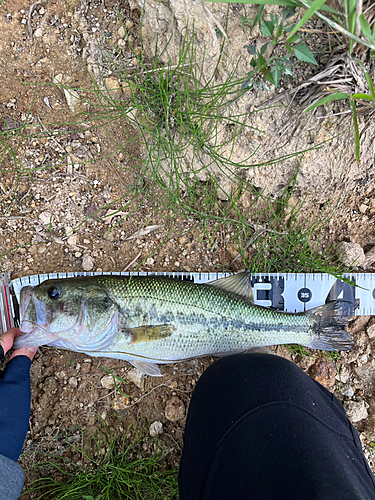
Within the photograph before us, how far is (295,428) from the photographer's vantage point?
2.26 metres

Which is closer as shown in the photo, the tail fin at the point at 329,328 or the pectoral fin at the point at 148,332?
the pectoral fin at the point at 148,332

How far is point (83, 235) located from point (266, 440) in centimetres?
235

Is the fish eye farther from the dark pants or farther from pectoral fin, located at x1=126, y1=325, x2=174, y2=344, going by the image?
the dark pants

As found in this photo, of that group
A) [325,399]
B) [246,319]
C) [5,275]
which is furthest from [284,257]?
[5,275]

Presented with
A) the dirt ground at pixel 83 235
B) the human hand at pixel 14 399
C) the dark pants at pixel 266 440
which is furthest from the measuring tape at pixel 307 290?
the human hand at pixel 14 399

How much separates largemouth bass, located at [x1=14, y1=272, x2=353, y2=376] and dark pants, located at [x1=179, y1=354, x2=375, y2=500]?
0.27 meters

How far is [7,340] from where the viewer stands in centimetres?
285

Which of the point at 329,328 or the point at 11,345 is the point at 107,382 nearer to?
the point at 11,345

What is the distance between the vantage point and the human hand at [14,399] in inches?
105

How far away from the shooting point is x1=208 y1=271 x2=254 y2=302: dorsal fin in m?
2.90

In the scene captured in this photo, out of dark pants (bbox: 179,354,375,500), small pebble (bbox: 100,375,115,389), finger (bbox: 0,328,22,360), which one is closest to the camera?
dark pants (bbox: 179,354,375,500)

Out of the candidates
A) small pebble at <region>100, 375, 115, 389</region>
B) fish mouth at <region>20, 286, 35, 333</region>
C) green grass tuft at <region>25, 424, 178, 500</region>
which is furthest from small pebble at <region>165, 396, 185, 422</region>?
fish mouth at <region>20, 286, 35, 333</region>

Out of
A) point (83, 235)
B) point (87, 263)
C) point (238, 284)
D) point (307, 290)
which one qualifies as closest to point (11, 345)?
point (87, 263)

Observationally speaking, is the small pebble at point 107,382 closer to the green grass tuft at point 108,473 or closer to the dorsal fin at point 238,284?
the green grass tuft at point 108,473
